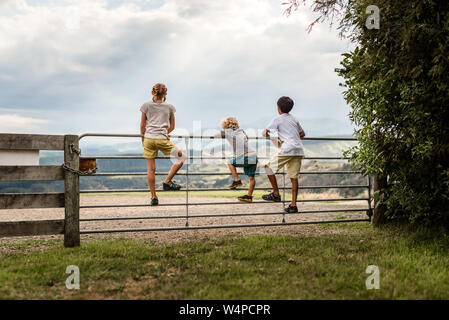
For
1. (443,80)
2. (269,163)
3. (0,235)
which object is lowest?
(0,235)

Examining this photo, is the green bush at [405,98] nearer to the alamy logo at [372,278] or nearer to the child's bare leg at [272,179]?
the child's bare leg at [272,179]

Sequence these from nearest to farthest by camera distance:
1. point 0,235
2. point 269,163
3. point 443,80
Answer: point 443,80
point 0,235
point 269,163

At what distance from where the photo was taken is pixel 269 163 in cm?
665

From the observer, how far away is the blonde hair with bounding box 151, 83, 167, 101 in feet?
20.4

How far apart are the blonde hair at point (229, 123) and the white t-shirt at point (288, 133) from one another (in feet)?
1.89

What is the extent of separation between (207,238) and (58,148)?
8.74 ft

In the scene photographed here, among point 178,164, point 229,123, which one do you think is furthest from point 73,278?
point 229,123

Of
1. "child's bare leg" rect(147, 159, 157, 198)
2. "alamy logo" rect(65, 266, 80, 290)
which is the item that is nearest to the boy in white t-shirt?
"child's bare leg" rect(147, 159, 157, 198)

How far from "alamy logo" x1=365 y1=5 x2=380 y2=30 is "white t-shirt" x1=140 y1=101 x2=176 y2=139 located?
128 inches

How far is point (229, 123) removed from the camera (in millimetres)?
6672

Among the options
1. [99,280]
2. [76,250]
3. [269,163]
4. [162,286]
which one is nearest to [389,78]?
[269,163]

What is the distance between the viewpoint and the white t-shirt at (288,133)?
6359 millimetres

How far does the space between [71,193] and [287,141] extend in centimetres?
345
